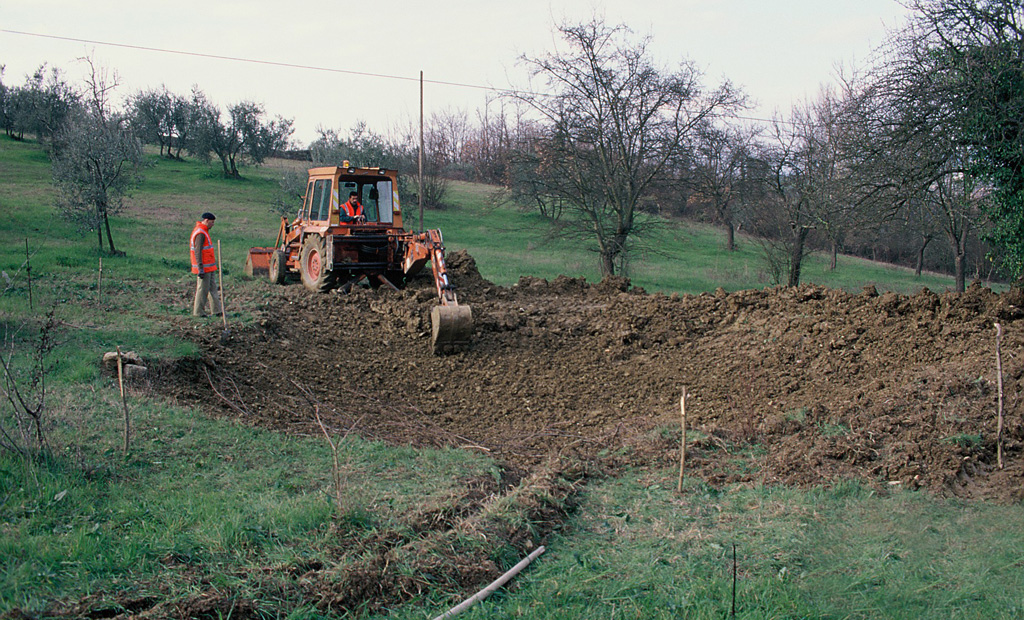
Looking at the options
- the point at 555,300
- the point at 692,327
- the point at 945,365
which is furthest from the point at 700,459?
the point at 555,300

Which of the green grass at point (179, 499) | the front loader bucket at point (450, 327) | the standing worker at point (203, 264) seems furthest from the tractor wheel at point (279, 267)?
the green grass at point (179, 499)

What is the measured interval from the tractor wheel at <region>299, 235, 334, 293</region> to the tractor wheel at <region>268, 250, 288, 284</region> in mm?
645

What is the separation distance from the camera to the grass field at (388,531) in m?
3.64

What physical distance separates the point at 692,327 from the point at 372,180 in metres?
6.68

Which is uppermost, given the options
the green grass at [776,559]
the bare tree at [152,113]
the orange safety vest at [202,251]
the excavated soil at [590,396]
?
the bare tree at [152,113]

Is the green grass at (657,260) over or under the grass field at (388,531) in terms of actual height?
over

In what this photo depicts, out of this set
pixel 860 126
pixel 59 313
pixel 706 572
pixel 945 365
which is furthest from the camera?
pixel 860 126

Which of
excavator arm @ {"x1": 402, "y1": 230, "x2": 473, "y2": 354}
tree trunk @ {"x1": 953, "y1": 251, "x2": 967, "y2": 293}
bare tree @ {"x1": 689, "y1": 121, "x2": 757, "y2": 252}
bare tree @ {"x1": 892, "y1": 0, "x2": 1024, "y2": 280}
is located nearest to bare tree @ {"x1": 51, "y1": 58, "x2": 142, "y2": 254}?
excavator arm @ {"x1": 402, "y1": 230, "x2": 473, "y2": 354}

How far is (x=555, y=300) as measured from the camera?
1341 centimetres

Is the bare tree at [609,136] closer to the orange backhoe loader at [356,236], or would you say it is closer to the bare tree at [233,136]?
the orange backhoe loader at [356,236]

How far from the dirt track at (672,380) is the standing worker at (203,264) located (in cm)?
92

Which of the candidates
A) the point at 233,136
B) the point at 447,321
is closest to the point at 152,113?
the point at 233,136

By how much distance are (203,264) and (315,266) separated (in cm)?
302

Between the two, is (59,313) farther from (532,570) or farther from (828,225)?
(828,225)
